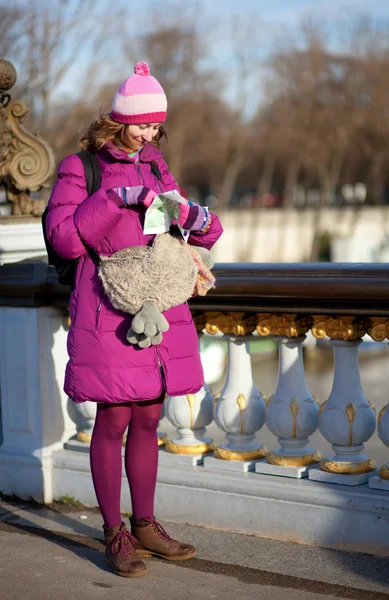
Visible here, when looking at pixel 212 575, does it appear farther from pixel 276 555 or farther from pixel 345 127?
pixel 345 127

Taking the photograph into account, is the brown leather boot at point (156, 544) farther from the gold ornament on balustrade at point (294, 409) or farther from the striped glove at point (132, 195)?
the striped glove at point (132, 195)

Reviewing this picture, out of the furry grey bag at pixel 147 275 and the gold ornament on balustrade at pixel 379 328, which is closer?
the furry grey bag at pixel 147 275

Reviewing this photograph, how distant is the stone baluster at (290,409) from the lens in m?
4.34

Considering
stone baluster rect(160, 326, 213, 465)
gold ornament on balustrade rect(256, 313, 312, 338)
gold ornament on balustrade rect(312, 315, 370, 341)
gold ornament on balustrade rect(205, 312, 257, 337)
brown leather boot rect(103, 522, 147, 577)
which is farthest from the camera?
stone baluster rect(160, 326, 213, 465)

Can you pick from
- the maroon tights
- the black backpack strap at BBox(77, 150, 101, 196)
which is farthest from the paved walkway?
the black backpack strap at BBox(77, 150, 101, 196)

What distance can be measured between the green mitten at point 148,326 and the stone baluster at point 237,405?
2.78ft

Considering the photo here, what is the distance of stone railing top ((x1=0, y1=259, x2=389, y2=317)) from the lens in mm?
3980

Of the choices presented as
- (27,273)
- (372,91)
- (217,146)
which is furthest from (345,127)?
(27,273)

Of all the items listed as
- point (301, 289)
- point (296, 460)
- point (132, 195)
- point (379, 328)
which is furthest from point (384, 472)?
point (132, 195)

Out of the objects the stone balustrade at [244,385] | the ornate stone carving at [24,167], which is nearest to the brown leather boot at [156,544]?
the stone balustrade at [244,385]

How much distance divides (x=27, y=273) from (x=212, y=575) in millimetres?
1830

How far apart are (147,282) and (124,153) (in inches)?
20.0

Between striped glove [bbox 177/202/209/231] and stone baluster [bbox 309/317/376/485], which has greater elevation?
striped glove [bbox 177/202/209/231]

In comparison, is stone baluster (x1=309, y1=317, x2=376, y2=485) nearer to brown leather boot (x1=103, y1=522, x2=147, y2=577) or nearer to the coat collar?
brown leather boot (x1=103, y1=522, x2=147, y2=577)
